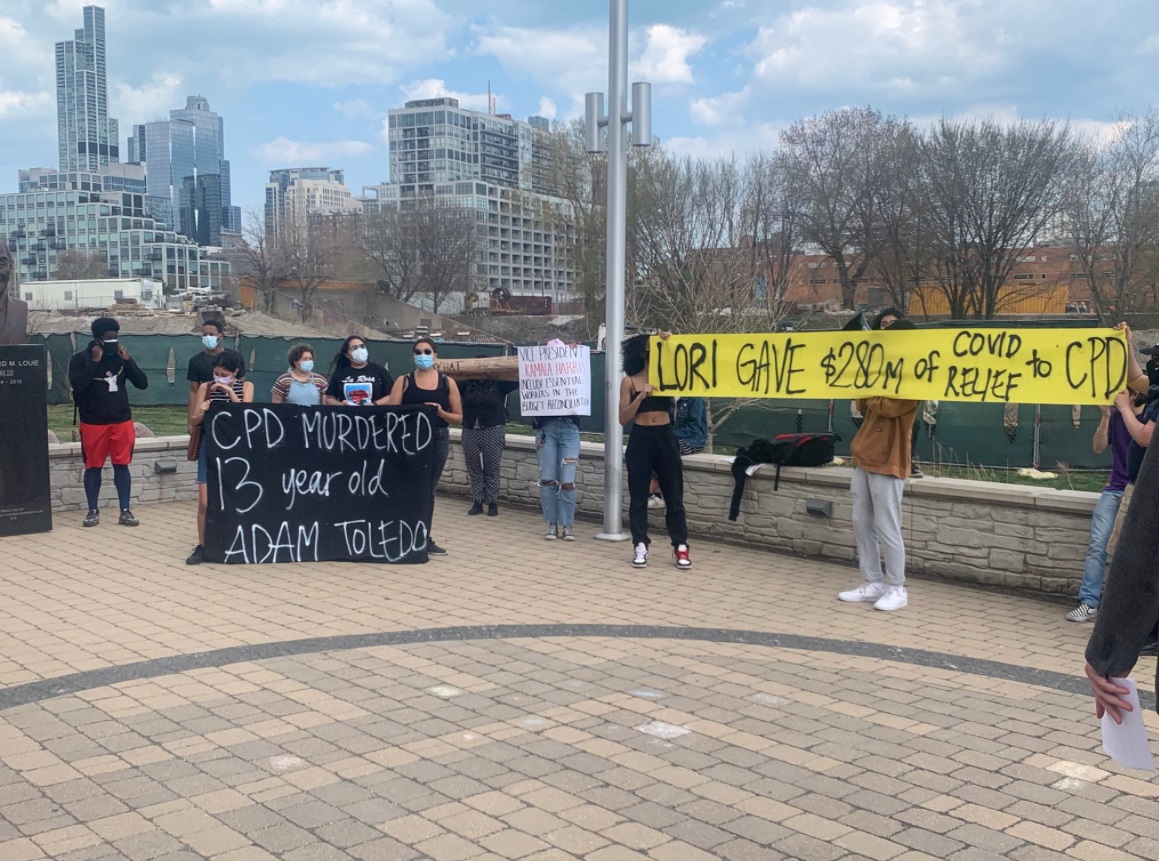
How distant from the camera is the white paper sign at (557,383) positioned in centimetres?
1047

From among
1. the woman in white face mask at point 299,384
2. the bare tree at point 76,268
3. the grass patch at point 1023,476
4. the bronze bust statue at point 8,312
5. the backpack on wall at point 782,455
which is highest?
the bare tree at point 76,268

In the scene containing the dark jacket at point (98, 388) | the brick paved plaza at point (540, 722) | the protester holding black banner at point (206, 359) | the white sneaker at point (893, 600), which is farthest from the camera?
the protester holding black banner at point (206, 359)

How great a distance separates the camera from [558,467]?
1063cm

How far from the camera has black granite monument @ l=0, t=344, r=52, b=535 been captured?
10312mm

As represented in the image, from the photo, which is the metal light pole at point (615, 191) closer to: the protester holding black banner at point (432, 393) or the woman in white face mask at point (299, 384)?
the protester holding black banner at point (432, 393)

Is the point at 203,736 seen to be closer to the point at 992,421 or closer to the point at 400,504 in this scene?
the point at 400,504

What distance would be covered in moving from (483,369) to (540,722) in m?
6.47

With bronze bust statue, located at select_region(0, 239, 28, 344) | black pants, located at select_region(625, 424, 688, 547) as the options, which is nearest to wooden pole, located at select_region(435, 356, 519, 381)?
black pants, located at select_region(625, 424, 688, 547)

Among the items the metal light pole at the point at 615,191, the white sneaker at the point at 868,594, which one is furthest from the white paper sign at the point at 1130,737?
the metal light pole at the point at 615,191

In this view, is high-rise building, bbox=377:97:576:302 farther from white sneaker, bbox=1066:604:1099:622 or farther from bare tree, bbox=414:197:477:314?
white sneaker, bbox=1066:604:1099:622

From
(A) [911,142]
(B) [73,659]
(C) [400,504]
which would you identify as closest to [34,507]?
(C) [400,504]

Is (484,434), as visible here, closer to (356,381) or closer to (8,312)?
(356,381)

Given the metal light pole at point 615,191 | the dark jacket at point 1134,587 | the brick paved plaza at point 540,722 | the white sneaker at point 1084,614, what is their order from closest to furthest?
the dark jacket at point 1134,587 → the brick paved plaza at point 540,722 → the white sneaker at point 1084,614 → the metal light pole at point 615,191

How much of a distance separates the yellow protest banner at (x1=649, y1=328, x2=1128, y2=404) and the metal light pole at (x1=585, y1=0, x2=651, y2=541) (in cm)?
86
